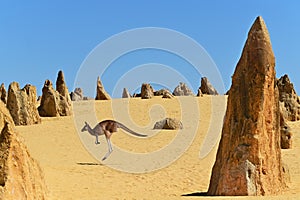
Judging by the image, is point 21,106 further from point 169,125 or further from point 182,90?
point 182,90

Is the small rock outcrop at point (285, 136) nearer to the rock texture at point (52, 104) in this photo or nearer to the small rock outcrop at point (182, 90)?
the rock texture at point (52, 104)

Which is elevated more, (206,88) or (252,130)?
(206,88)

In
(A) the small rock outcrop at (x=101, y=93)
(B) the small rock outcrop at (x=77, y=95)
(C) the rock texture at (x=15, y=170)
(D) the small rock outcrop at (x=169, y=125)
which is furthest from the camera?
(B) the small rock outcrop at (x=77, y=95)

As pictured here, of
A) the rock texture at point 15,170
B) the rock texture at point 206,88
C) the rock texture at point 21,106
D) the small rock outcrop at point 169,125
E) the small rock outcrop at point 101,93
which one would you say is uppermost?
the rock texture at point 206,88

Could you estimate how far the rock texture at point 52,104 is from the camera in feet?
92.4

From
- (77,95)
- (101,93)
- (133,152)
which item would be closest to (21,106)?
(133,152)

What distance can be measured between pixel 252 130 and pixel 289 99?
16.2 metres

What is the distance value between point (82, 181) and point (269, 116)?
567 centimetres


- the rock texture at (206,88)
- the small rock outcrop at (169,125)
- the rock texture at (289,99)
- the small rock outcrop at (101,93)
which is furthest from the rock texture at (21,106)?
the rock texture at (206,88)

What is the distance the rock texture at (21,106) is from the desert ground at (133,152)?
29.7 inches

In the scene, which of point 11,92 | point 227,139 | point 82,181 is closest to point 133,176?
point 82,181

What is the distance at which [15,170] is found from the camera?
8375 millimetres

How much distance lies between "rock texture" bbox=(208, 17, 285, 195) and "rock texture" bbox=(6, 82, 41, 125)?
1616 centimetres

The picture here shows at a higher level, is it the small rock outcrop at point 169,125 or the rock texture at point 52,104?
the rock texture at point 52,104
